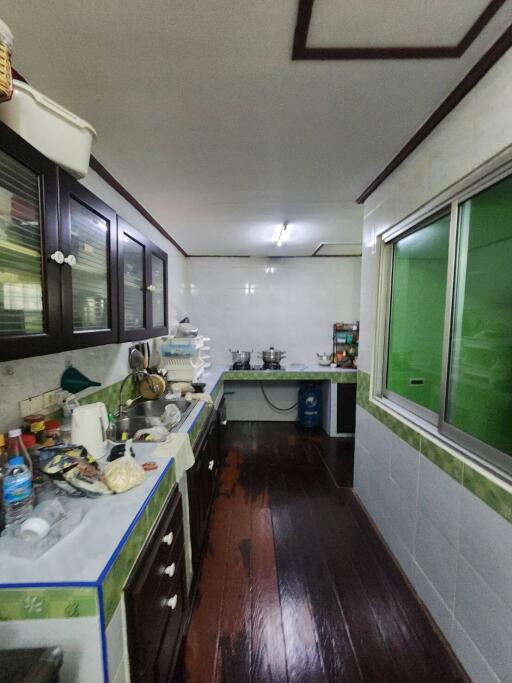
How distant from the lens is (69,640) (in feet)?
2.13

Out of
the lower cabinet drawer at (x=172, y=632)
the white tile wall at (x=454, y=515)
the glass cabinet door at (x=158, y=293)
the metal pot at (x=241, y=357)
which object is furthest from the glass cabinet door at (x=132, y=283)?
the metal pot at (x=241, y=357)

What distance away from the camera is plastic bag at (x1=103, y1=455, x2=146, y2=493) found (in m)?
0.97

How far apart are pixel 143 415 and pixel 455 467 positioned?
1.84 metres

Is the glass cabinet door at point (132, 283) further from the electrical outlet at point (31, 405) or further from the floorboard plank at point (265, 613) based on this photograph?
the floorboard plank at point (265, 613)

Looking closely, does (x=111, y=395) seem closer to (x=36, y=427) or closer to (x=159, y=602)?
(x=36, y=427)

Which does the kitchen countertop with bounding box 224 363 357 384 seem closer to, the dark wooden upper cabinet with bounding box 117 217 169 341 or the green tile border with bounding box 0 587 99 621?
the dark wooden upper cabinet with bounding box 117 217 169 341

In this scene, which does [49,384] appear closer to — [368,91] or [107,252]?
[107,252]

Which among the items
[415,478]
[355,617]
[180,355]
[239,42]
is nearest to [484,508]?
[415,478]

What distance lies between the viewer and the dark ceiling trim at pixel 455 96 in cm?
97

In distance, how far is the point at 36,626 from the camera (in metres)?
0.65

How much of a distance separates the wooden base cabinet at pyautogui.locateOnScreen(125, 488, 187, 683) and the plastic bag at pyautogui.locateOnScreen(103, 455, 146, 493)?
0.17 metres

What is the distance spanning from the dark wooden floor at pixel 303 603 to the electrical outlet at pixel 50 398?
121 cm

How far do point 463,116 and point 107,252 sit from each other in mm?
1605

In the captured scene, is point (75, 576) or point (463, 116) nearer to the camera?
point (75, 576)
